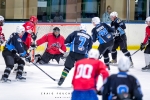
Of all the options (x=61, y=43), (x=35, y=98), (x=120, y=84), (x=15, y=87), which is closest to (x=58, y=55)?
(x=61, y=43)

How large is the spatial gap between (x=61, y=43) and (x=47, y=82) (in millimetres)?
2145

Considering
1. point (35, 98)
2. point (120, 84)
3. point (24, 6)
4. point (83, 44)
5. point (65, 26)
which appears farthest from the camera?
point (24, 6)

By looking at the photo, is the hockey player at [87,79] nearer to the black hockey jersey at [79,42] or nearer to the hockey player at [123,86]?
the hockey player at [123,86]

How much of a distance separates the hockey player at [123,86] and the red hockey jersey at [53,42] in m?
5.77

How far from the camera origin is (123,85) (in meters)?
4.47

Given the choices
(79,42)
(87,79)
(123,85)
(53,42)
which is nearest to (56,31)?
(53,42)

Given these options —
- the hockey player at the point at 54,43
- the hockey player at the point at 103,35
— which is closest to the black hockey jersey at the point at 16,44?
the hockey player at the point at 103,35

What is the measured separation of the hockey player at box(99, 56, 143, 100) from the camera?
445 centimetres

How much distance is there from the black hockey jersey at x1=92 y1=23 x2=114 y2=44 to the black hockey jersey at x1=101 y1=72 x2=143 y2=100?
4287 millimetres

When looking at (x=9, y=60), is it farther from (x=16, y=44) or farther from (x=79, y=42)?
(x=79, y=42)

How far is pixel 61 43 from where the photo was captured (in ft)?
33.8

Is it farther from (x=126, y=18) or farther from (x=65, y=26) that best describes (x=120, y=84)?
(x=126, y=18)

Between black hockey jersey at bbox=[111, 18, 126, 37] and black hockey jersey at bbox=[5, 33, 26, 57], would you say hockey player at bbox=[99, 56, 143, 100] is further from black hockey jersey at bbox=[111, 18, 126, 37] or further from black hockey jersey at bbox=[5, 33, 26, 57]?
black hockey jersey at bbox=[111, 18, 126, 37]

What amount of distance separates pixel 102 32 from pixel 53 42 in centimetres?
164
